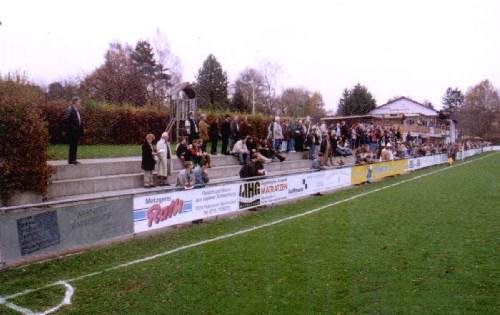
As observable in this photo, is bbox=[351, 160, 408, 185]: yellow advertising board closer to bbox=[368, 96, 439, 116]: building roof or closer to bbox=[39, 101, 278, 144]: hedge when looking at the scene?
bbox=[39, 101, 278, 144]: hedge

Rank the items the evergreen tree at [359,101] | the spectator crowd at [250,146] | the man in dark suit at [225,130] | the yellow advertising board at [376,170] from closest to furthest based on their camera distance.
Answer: the spectator crowd at [250,146]
the man in dark suit at [225,130]
the yellow advertising board at [376,170]
the evergreen tree at [359,101]

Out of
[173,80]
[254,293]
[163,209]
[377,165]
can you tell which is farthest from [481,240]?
[173,80]

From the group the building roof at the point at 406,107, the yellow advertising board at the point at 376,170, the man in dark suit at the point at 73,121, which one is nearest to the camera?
the man in dark suit at the point at 73,121

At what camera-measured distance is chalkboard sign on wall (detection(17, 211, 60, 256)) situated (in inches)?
303

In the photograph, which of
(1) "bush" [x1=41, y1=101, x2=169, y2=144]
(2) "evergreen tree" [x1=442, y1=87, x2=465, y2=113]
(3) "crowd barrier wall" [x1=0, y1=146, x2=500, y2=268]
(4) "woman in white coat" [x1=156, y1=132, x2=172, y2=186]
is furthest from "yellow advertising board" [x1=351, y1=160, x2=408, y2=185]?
(2) "evergreen tree" [x1=442, y1=87, x2=465, y2=113]

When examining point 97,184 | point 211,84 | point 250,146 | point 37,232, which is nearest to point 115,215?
point 37,232

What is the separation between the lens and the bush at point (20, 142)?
11.1 m

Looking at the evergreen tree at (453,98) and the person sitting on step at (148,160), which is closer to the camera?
the person sitting on step at (148,160)

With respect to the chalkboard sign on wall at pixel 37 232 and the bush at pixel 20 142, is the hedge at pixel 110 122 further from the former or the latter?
the chalkboard sign on wall at pixel 37 232

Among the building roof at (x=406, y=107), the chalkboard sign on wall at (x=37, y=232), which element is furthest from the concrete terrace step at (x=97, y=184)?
the building roof at (x=406, y=107)

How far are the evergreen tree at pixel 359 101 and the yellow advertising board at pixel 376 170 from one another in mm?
49323

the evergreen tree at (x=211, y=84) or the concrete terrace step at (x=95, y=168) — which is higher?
the evergreen tree at (x=211, y=84)

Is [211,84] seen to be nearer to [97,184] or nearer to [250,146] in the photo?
[250,146]

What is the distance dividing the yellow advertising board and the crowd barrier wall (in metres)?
6.89
